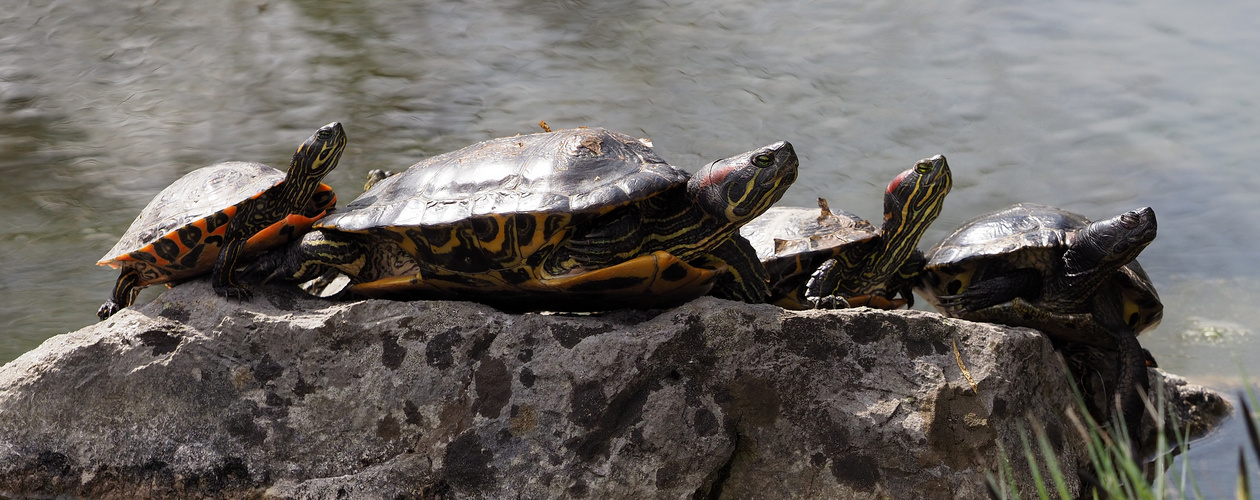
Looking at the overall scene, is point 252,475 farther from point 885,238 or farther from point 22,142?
point 22,142

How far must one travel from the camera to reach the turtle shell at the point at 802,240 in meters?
4.60

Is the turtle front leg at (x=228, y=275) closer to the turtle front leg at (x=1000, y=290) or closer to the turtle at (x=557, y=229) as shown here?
the turtle at (x=557, y=229)

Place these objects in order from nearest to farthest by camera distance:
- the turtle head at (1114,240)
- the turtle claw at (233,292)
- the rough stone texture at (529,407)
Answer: the rough stone texture at (529,407) → the turtle claw at (233,292) → the turtle head at (1114,240)

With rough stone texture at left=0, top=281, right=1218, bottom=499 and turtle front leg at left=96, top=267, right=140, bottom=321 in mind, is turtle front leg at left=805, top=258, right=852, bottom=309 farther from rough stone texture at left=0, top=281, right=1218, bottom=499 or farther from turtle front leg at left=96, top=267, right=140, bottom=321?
turtle front leg at left=96, top=267, right=140, bottom=321

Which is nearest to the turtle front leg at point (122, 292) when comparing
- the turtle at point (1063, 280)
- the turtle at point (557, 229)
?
the turtle at point (557, 229)

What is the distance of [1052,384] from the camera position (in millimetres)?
3676

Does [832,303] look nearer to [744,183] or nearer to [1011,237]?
[744,183]

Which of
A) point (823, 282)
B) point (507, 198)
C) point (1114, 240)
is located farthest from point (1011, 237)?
point (507, 198)

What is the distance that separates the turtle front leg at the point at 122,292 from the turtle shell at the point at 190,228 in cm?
7

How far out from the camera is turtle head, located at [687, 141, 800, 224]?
11.5 feet

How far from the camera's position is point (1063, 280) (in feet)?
13.7

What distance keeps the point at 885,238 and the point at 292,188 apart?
2.50m

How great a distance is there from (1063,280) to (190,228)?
135 inches

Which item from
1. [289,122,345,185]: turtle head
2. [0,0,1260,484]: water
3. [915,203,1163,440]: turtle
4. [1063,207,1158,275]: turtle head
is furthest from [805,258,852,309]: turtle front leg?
[0,0,1260,484]: water
